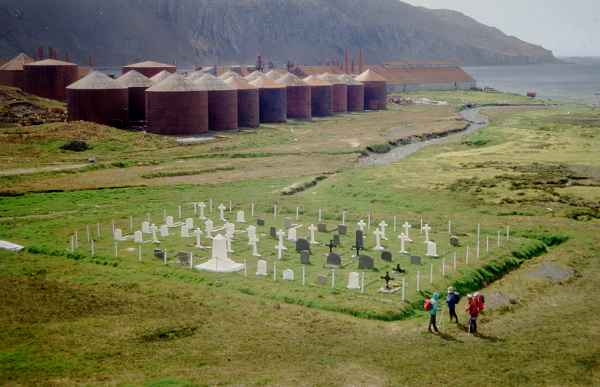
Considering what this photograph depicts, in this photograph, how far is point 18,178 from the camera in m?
42.2

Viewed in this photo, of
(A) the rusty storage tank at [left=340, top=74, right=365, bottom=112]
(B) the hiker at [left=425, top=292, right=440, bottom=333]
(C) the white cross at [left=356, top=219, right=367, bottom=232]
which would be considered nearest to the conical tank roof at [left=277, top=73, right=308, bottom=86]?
(A) the rusty storage tank at [left=340, top=74, right=365, bottom=112]

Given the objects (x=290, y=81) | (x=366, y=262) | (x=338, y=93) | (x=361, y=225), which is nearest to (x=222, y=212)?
(x=361, y=225)

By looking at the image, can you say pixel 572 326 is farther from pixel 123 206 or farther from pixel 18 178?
pixel 18 178

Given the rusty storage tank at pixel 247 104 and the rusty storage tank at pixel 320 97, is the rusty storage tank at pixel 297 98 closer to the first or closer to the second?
the rusty storage tank at pixel 320 97

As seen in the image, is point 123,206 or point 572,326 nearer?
point 572,326

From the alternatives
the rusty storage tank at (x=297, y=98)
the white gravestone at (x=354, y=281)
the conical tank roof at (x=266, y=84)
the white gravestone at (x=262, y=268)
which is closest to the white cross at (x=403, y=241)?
the white gravestone at (x=354, y=281)

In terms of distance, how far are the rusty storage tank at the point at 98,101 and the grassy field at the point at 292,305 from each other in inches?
890

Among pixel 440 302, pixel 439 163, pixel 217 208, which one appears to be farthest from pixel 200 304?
pixel 439 163

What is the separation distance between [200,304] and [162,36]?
160 m

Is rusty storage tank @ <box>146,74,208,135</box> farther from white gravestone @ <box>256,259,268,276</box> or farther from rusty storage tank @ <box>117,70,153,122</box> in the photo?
white gravestone @ <box>256,259,268,276</box>

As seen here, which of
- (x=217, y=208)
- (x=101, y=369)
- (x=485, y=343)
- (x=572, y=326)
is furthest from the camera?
(x=217, y=208)

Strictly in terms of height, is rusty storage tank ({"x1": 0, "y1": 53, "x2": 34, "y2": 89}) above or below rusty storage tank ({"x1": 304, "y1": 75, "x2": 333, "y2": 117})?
above

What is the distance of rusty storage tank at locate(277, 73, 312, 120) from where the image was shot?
8312cm

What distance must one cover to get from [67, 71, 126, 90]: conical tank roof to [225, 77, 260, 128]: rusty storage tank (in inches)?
447
